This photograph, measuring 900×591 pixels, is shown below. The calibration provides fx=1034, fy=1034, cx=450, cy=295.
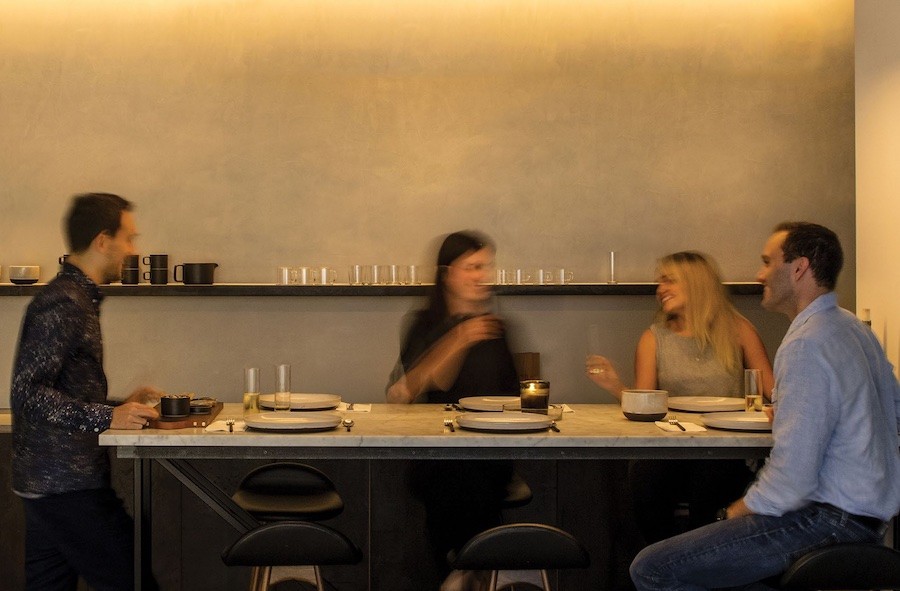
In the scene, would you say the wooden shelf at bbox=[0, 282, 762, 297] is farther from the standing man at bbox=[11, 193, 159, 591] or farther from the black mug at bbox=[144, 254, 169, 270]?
the standing man at bbox=[11, 193, 159, 591]

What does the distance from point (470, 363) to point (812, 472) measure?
150cm

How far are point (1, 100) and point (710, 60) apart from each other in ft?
10.6

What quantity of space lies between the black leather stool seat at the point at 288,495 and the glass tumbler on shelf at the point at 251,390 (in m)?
0.34

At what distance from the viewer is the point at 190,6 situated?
4.70 m

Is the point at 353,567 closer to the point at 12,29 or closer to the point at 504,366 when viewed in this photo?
the point at 504,366

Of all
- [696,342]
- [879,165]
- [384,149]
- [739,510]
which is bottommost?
[739,510]

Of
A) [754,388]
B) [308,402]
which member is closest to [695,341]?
[754,388]

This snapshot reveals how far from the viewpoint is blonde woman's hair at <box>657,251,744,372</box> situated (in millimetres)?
4055

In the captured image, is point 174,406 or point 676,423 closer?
point 174,406

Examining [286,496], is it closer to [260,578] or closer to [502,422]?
[260,578]

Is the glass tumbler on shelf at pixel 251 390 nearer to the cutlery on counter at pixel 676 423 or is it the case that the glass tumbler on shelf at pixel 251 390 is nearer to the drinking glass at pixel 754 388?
the cutlery on counter at pixel 676 423

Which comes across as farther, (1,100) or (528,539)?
(1,100)

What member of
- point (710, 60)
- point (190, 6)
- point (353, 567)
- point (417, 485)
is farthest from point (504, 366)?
point (190, 6)

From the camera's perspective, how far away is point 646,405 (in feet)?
10.5
